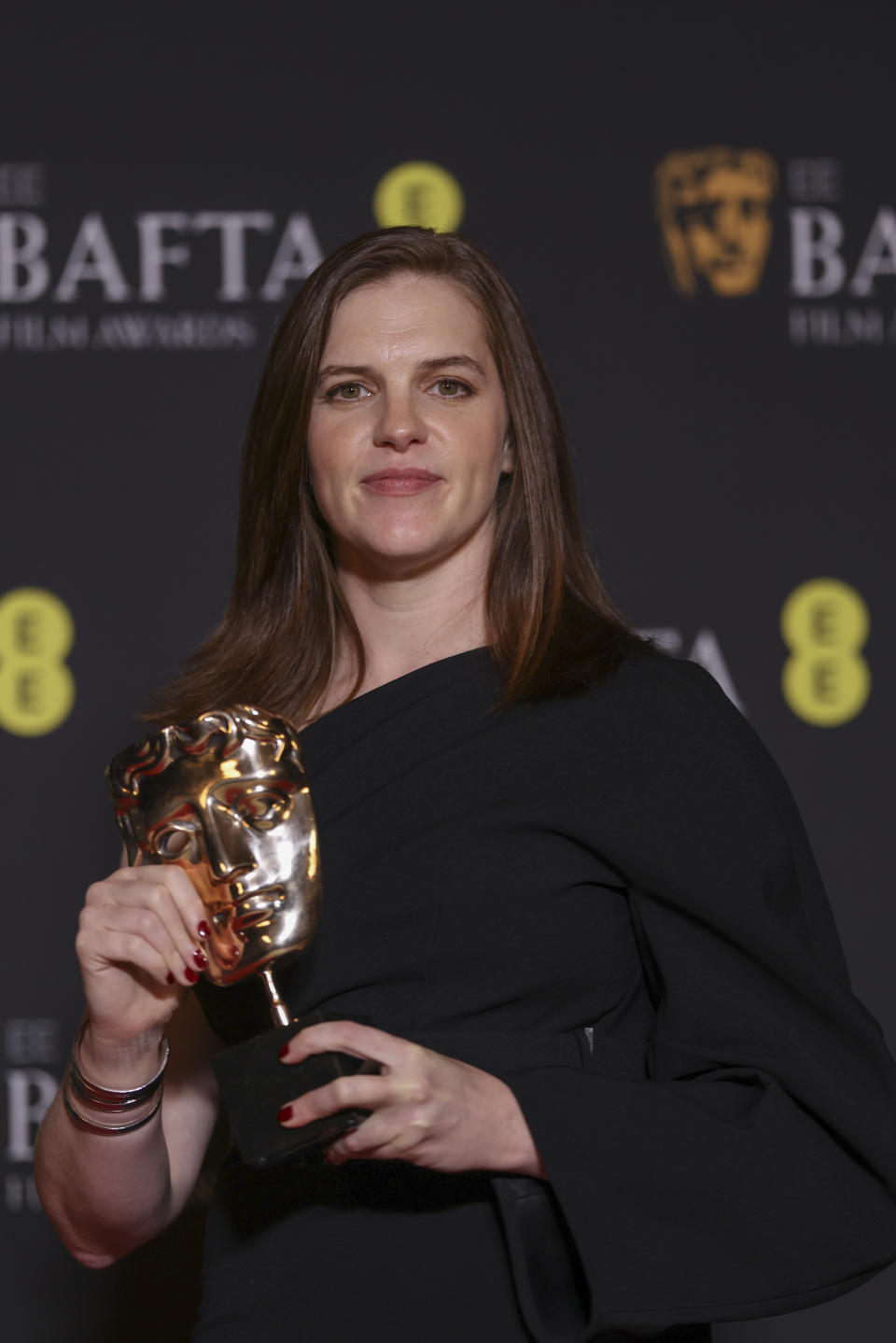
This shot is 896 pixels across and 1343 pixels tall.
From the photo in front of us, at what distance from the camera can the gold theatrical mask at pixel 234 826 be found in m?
1.15

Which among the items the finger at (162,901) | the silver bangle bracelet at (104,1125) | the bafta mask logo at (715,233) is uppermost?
the bafta mask logo at (715,233)

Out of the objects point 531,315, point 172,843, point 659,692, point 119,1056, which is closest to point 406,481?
point 659,692

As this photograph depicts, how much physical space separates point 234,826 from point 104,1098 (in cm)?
26

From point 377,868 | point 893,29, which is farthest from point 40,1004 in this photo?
point 893,29

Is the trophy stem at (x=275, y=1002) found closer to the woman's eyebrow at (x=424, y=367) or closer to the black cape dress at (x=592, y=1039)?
the black cape dress at (x=592, y=1039)

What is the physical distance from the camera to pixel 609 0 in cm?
239

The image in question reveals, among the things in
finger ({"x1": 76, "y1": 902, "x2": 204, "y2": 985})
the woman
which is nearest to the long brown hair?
the woman

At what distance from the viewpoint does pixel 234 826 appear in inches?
45.6

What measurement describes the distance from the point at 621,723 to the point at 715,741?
0.24 ft

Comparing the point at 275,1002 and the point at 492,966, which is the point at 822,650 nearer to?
the point at 492,966

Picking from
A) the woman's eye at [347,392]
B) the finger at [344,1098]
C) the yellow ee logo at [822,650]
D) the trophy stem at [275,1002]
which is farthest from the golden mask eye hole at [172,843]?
the yellow ee logo at [822,650]

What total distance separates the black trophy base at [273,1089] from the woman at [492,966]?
1 cm

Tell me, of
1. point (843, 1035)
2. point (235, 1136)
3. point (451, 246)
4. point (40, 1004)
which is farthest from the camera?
point (40, 1004)

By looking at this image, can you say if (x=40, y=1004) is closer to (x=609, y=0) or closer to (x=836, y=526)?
(x=836, y=526)
